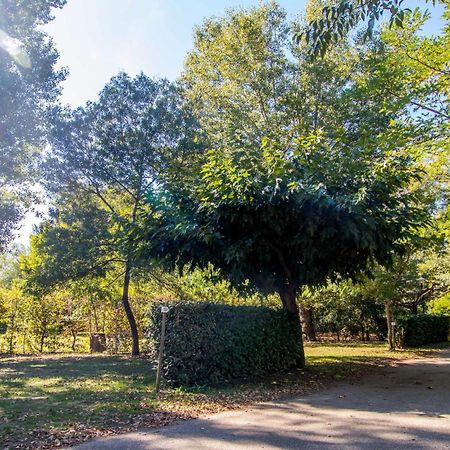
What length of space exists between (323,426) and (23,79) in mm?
10718

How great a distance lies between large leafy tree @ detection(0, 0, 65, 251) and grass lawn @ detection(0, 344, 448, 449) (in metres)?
6.11

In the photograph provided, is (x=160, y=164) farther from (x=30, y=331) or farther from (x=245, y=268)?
(x=30, y=331)

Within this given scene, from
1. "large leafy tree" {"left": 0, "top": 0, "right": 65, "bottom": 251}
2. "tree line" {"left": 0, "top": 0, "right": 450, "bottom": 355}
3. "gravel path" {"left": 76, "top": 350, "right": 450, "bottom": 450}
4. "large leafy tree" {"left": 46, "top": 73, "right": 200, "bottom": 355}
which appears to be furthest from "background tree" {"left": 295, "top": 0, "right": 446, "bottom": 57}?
"large leafy tree" {"left": 46, "top": 73, "right": 200, "bottom": 355}

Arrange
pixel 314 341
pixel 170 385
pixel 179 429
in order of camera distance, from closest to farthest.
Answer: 1. pixel 179 429
2. pixel 170 385
3. pixel 314 341

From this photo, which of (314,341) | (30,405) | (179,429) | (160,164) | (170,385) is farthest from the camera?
(314,341)

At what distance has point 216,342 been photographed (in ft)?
26.2

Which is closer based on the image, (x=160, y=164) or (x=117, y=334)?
(x=160, y=164)

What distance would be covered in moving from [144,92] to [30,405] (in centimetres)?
1089

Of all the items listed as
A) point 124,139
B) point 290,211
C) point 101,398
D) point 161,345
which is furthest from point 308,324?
point 101,398

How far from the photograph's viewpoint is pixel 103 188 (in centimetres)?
1537

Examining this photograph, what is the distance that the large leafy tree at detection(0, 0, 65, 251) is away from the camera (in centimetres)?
1059

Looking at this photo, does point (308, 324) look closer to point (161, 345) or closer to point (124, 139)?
point (124, 139)

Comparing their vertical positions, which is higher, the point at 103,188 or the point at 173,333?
the point at 103,188

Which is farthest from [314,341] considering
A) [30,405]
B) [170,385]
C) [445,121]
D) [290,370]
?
[30,405]
